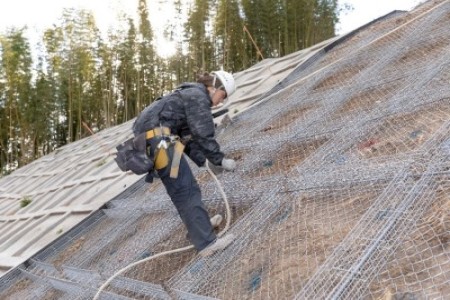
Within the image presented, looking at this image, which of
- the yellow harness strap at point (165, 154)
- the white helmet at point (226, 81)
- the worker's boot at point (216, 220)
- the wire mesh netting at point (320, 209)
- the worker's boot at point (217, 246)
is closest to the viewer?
the wire mesh netting at point (320, 209)

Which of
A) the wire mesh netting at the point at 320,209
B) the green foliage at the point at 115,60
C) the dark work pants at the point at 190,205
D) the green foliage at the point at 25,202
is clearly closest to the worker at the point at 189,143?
the dark work pants at the point at 190,205

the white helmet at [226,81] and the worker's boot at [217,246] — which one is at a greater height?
the white helmet at [226,81]

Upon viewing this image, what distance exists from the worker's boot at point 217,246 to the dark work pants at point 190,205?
3 centimetres

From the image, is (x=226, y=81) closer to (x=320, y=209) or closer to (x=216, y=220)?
(x=216, y=220)

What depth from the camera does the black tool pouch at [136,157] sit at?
8.43ft

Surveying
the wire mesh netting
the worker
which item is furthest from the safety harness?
the wire mesh netting

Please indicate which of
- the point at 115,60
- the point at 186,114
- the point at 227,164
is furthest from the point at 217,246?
the point at 115,60

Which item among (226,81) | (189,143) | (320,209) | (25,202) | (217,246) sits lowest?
(25,202)

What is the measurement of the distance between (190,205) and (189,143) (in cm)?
58

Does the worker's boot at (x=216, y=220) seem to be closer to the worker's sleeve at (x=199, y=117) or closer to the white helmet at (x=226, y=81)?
the worker's sleeve at (x=199, y=117)

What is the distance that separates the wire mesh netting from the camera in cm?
174

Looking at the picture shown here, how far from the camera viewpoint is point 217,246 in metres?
2.42

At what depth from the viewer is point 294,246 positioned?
2.12 metres

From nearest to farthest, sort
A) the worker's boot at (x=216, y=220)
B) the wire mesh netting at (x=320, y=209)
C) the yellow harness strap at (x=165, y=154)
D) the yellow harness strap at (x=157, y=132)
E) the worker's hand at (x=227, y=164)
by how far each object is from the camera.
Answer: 1. the wire mesh netting at (x=320, y=209)
2. the yellow harness strap at (x=165, y=154)
3. the yellow harness strap at (x=157, y=132)
4. the worker's boot at (x=216, y=220)
5. the worker's hand at (x=227, y=164)
